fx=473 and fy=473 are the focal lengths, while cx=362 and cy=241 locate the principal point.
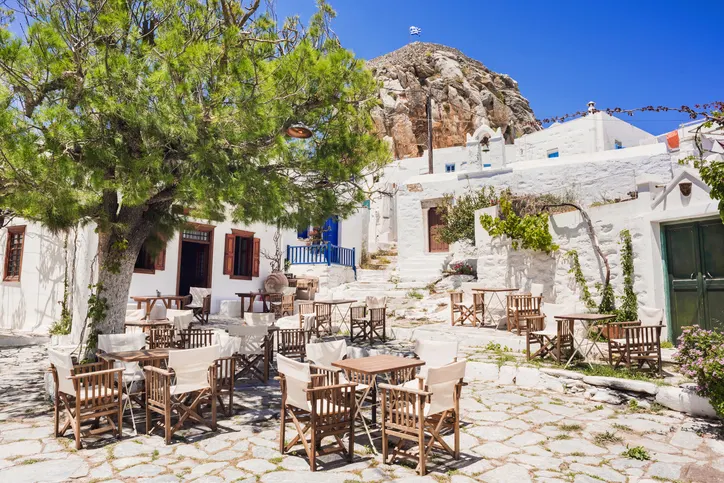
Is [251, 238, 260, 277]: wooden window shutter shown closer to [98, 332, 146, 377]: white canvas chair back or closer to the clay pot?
the clay pot

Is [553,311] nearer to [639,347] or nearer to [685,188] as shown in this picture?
[639,347]

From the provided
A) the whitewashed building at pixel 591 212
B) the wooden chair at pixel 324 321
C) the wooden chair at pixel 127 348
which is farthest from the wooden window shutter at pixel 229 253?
the wooden chair at pixel 127 348

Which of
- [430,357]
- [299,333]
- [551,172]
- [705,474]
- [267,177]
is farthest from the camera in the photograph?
[551,172]

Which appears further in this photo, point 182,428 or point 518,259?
point 518,259

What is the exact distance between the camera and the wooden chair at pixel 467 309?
1052cm

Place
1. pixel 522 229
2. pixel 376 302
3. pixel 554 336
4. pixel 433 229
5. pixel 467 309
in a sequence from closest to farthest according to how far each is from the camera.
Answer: pixel 554 336, pixel 376 302, pixel 522 229, pixel 467 309, pixel 433 229

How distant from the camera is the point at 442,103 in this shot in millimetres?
28984

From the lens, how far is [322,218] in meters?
6.60

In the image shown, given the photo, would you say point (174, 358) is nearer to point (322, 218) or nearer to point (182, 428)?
point (182, 428)

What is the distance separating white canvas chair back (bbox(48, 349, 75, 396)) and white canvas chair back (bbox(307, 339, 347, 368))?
6.94 feet

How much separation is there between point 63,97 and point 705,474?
6370 mm

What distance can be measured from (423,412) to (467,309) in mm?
7287

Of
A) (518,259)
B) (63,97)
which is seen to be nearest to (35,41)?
(63,97)

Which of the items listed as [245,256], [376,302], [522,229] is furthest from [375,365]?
[245,256]
